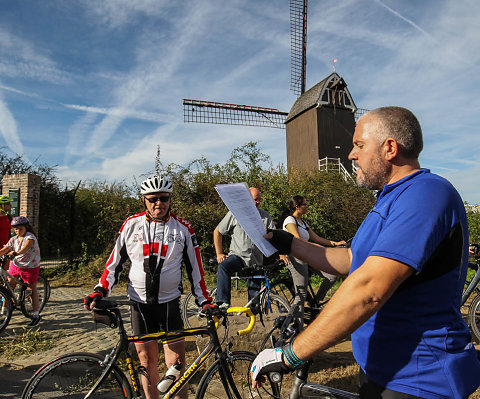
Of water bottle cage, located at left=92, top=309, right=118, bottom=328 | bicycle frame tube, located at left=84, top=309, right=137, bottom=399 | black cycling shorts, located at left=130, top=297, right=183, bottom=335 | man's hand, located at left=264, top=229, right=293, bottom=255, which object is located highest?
man's hand, located at left=264, top=229, right=293, bottom=255

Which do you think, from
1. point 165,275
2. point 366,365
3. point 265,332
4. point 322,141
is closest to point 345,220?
point 265,332

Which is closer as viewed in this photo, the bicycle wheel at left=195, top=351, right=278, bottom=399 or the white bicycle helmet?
the bicycle wheel at left=195, top=351, right=278, bottom=399

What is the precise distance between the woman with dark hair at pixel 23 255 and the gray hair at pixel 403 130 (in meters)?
6.73

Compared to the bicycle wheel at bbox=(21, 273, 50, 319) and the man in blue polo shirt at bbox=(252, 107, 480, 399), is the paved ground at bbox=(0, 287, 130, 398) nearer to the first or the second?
the bicycle wheel at bbox=(21, 273, 50, 319)

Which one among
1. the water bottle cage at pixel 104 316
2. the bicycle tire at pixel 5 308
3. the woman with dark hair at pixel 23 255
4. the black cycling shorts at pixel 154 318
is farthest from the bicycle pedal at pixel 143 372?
the woman with dark hair at pixel 23 255

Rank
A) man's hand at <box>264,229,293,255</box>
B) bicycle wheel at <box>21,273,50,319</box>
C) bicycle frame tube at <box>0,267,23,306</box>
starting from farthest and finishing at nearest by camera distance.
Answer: bicycle wheel at <box>21,273,50,319</box> → bicycle frame tube at <box>0,267,23,306</box> → man's hand at <box>264,229,293,255</box>

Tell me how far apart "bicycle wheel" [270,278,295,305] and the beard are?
424cm

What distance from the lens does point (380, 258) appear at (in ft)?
4.19

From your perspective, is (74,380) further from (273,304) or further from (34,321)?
(34,321)

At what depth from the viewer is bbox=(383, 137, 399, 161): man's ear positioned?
153 cm

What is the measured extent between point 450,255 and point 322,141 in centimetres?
2544

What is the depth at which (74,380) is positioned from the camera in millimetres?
2615

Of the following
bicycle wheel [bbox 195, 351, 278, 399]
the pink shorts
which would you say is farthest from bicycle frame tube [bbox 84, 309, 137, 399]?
Result: the pink shorts

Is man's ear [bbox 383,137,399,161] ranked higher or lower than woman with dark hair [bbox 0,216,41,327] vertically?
higher
